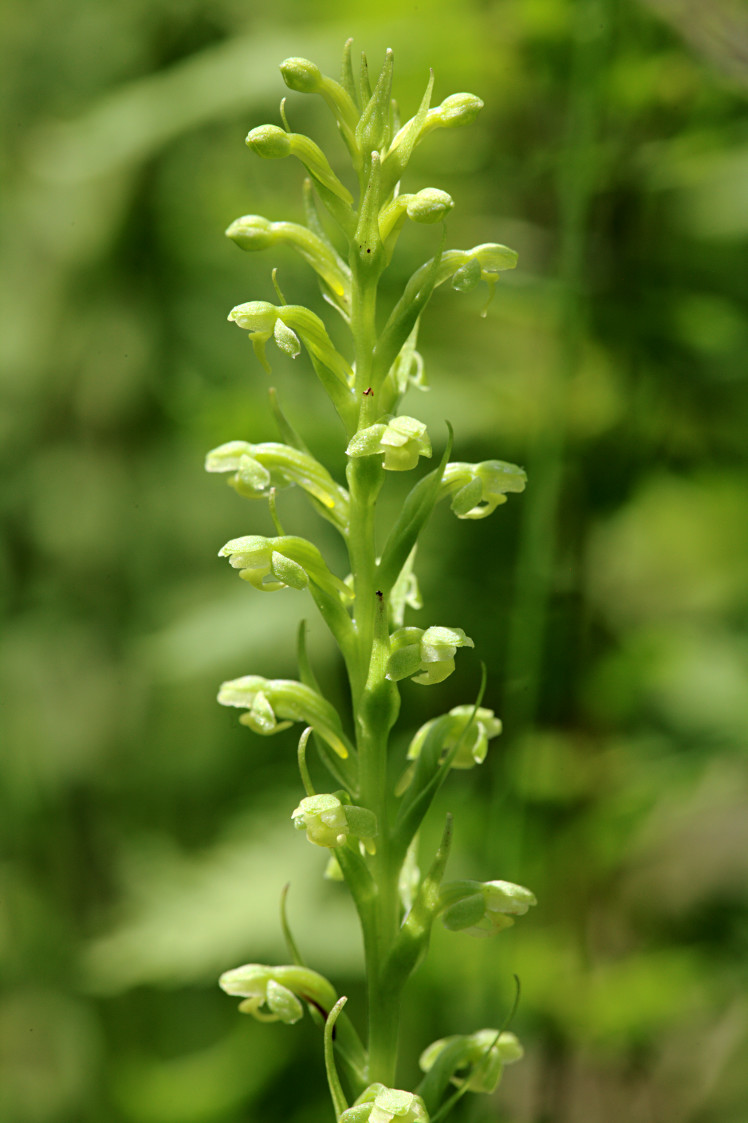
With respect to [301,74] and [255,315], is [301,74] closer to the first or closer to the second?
[301,74]

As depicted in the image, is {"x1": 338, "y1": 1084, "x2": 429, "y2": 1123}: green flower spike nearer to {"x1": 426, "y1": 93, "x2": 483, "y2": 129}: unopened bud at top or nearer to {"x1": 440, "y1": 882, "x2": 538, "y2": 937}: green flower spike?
{"x1": 440, "y1": 882, "x2": 538, "y2": 937}: green flower spike

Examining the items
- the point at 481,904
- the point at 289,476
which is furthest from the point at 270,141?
the point at 481,904

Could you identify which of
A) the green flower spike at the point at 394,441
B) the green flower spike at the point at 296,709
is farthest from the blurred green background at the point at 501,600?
the green flower spike at the point at 394,441

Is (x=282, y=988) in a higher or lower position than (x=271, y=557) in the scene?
lower

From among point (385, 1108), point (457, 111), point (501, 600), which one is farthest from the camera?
point (501, 600)

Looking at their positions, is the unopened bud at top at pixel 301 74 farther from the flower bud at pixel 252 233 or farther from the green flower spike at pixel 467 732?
the green flower spike at pixel 467 732

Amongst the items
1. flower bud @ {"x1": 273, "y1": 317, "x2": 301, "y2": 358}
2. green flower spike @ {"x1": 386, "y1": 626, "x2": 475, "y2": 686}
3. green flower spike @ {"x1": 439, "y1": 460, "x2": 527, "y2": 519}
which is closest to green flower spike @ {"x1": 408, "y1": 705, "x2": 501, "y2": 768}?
green flower spike @ {"x1": 386, "y1": 626, "x2": 475, "y2": 686}

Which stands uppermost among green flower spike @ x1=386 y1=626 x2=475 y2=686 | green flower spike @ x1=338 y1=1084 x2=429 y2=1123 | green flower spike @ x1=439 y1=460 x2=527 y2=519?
green flower spike @ x1=439 y1=460 x2=527 y2=519
